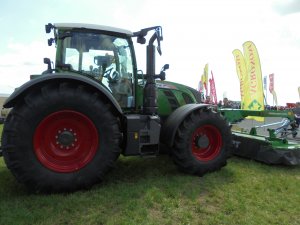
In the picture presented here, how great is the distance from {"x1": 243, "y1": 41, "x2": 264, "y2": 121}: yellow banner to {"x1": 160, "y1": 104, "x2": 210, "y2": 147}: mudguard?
37.9ft

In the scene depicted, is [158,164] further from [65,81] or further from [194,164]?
[65,81]

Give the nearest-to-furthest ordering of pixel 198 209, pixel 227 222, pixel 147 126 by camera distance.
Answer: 1. pixel 227 222
2. pixel 198 209
3. pixel 147 126

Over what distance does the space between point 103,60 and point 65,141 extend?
4.98 ft

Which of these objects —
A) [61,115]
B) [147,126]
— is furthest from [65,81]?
[147,126]

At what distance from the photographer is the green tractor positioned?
169 inches

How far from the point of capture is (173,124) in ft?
17.9

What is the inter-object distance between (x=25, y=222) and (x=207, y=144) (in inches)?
129

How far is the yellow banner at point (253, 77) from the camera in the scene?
16391 millimetres

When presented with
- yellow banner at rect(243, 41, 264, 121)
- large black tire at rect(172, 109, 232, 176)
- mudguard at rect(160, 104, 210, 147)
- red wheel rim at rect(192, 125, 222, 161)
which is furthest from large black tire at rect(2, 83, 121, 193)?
yellow banner at rect(243, 41, 264, 121)

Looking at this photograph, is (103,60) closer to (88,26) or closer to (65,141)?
(88,26)

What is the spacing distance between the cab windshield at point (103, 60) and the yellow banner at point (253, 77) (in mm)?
12085

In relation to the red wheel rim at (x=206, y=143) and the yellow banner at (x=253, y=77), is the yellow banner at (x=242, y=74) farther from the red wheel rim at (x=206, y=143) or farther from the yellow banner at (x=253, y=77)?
the red wheel rim at (x=206, y=143)

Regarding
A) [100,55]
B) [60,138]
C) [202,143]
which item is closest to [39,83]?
[60,138]

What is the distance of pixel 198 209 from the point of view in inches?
163
